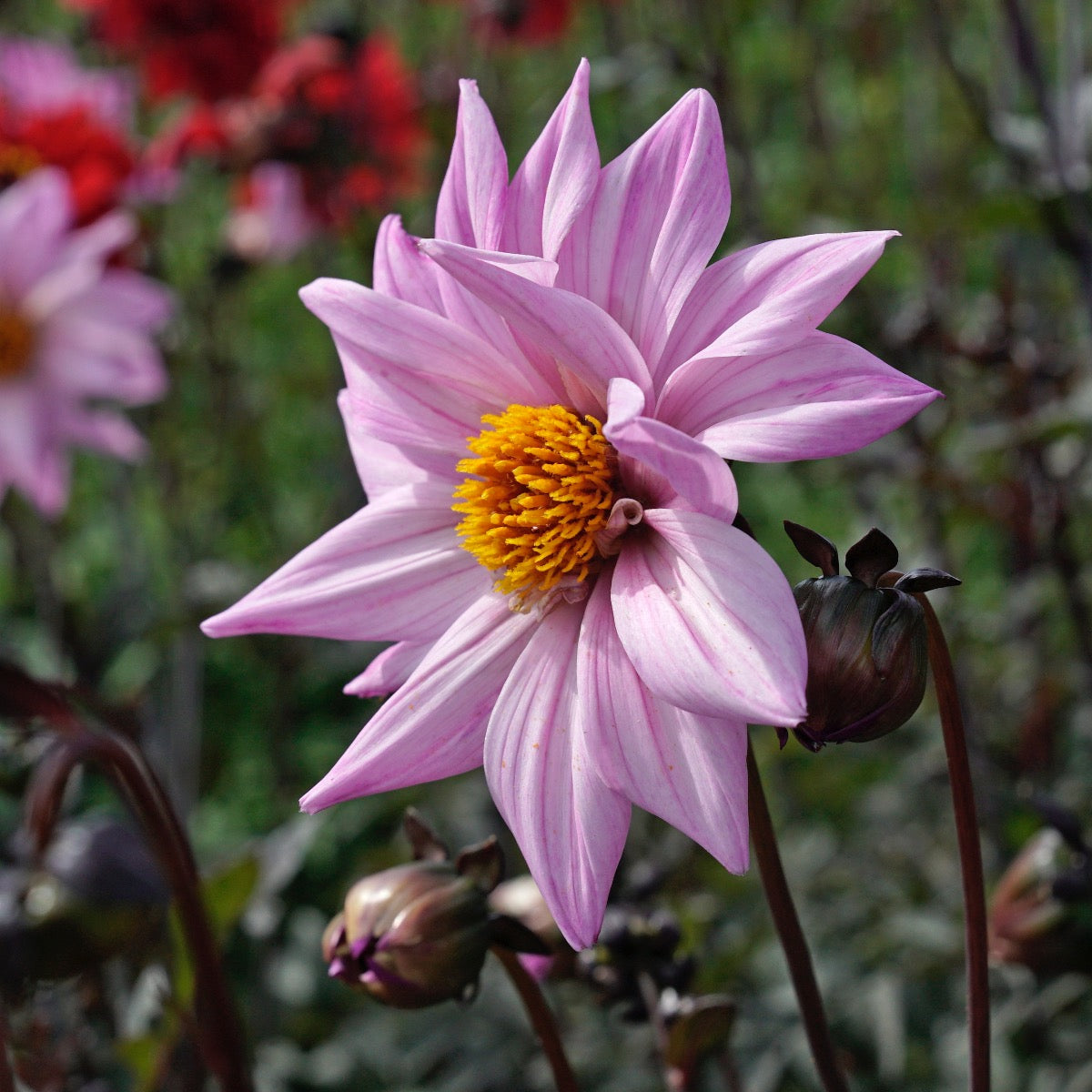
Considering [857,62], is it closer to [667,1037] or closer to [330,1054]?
[330,1054]

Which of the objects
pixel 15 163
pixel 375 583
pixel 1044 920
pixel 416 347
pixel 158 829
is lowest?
pixel 1044 920

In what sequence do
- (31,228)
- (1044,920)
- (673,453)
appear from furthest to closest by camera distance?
(31,228) < (1044,920) < (673,453)

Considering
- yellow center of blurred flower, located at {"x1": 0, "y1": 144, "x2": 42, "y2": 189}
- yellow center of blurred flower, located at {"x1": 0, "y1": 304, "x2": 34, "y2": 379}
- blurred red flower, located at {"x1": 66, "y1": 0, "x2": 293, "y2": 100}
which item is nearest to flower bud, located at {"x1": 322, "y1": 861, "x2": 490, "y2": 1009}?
yellow center of blurred flower, located at {"x1": 0, "y1": 304, "x2": 34, "y2": 379}

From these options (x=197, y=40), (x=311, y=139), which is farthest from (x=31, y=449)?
(x=197, y=40)

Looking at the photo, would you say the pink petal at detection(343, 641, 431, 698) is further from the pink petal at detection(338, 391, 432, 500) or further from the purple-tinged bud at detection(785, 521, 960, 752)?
the purple-tinged bud at detection(785, 521, 960, 752)

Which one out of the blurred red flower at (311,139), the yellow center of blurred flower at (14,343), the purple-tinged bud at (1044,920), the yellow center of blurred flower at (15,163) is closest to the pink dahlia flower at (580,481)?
the purple-tinged bud at (1044,920)

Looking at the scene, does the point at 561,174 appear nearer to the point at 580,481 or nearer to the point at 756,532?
the point at 580,481
